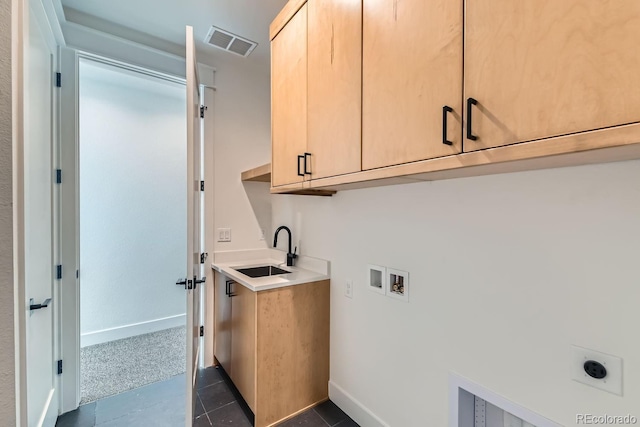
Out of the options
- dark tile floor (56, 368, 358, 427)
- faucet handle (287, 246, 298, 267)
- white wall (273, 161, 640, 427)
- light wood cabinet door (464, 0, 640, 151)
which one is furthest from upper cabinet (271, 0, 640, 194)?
dark tile floor (56, 368, 358, 427)

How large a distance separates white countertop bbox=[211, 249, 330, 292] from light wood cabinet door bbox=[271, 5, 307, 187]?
62cm

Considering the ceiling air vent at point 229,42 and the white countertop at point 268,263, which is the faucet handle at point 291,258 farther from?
the ceiling air vent at point 229,42

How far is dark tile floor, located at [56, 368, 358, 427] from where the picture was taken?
1.76 m

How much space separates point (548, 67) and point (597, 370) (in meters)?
0.92

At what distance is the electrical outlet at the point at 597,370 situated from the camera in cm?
85

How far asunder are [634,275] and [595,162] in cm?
34

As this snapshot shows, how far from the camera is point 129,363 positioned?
2.52 metres

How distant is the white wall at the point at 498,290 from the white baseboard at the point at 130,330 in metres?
2.43

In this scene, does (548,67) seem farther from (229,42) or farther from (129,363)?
(129,363)

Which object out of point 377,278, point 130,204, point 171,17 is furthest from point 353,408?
point 130,204

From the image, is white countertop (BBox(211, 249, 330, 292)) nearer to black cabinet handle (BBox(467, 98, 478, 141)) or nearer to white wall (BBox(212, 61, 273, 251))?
white wall (BBox(212, 61, 273, 251))

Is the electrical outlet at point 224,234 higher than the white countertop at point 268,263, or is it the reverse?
the electrical outlet at point 224,234

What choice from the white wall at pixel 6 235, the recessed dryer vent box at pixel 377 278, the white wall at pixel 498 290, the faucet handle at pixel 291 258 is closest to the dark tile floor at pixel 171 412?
the white wall at pixel 498 290

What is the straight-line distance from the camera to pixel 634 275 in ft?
2.66
